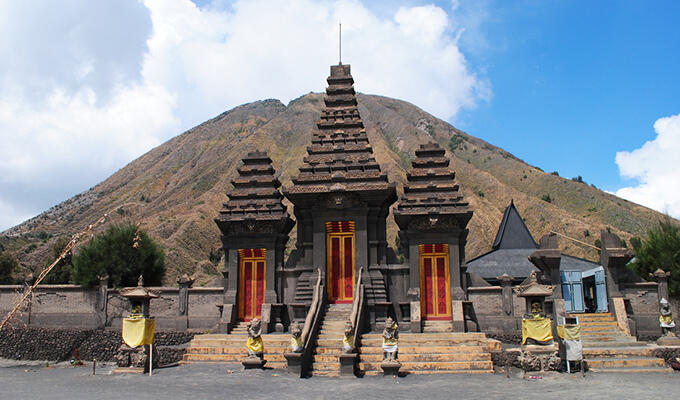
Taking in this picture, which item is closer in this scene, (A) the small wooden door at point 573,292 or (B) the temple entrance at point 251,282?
(B) the temple entrance at point 251,282

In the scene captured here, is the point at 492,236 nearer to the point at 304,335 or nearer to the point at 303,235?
the point at 303,235

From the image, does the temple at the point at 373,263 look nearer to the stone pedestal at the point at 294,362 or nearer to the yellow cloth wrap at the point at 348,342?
the yellow cloth wrap at the point at 348,342

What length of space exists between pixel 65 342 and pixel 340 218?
13333mm

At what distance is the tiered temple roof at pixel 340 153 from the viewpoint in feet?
74.2

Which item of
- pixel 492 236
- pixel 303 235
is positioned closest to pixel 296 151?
pixel 492 236

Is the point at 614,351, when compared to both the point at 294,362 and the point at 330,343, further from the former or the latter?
the point at 294,362

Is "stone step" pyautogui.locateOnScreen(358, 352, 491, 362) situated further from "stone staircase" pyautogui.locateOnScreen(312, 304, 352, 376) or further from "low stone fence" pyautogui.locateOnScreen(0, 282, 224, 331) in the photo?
"low stone fence" pyautogui.locateOnScreen(0, 282, 224, 331)

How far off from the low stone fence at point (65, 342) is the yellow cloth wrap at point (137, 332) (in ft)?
21.9

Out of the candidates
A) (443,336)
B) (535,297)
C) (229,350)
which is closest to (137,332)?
(229,350)

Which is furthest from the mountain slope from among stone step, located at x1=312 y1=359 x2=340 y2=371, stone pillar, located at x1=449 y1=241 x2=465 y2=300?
stone step, located at x1=312 y1=359 x2=340 y2=371

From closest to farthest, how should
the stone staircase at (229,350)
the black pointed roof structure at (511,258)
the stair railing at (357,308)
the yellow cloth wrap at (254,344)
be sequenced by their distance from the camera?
the yellow cloth wrap at (254,344) → the stone staircase at (229,350) → the stair railing at (357,308) → the black pointed roof structure at (511,258)

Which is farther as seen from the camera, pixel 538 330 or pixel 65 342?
pixel 65 342

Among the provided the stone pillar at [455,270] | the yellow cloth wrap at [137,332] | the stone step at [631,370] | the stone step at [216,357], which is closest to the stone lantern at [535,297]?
the stone step at [631,370]

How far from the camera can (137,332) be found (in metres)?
16.8
